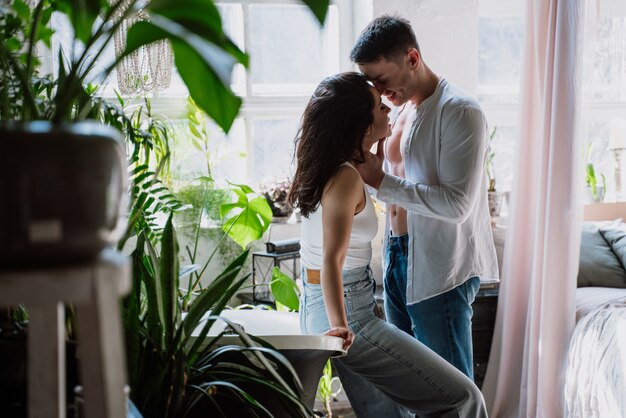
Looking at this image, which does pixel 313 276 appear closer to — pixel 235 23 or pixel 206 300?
pixel 206 300

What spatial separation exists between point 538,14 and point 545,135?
1.86ft

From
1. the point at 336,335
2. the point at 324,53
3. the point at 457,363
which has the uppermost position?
the point at 324,53

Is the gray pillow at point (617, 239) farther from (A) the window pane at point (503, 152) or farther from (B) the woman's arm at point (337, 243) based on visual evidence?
(B) the woman's arm at point (337, 243)

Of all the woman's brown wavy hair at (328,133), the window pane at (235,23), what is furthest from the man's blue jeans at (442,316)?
the window pane at (235,23)

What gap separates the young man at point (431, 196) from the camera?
2.31 meters

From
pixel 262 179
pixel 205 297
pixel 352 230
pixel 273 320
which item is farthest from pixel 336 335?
pixel 262 179

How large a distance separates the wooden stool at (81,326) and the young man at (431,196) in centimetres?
149

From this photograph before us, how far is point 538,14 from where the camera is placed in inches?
133

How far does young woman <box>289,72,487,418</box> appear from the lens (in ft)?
6.11

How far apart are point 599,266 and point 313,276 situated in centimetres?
235

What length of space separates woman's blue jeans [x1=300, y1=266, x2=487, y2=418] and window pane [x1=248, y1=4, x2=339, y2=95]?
8.62 ft

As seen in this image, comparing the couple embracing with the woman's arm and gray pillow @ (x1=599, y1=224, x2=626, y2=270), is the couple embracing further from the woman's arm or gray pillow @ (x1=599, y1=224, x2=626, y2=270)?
gray pillow @ (x1=599, y1=224, x2=626, y2=270)

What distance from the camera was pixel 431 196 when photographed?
7.49 ft

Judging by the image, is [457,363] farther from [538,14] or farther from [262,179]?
[262,179]
